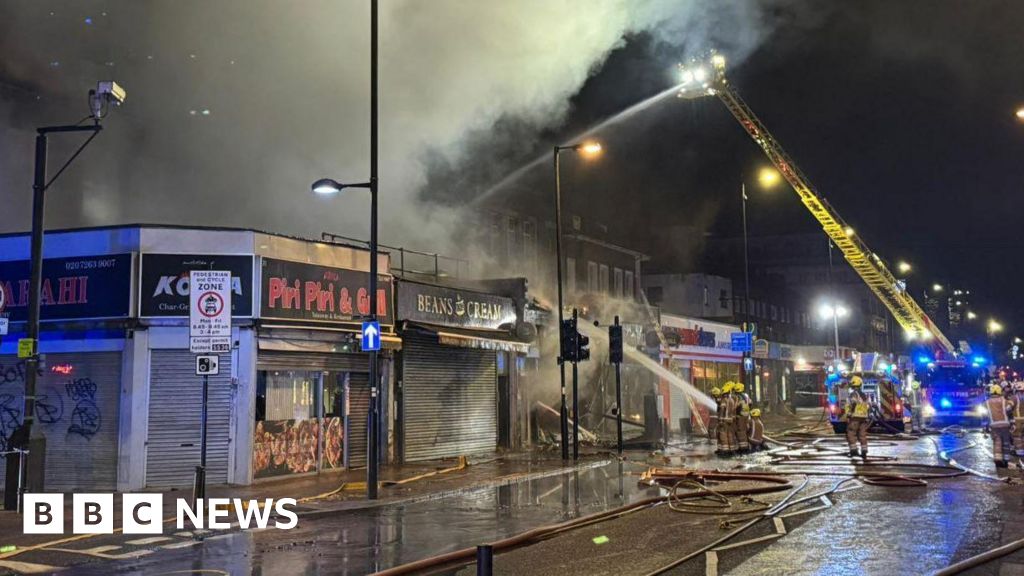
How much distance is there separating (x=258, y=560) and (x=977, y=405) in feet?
92.3

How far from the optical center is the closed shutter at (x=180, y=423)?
1388 cm

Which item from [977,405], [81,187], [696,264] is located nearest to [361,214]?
[81,187]

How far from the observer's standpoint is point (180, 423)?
14062 millimetres

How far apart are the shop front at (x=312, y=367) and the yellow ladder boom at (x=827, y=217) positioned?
46.7ft

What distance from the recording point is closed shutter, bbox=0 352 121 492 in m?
13.9

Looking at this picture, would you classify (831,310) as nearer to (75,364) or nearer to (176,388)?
(176,388)

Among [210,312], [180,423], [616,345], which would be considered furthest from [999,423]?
[180,423]

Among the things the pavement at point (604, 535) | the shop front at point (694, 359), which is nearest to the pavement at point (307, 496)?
the pavement at point (604, 535)

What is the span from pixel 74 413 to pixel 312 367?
13.2 feet

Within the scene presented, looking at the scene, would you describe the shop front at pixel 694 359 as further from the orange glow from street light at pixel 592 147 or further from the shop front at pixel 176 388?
the shop front at pixel 176 388

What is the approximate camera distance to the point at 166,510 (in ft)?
37.7

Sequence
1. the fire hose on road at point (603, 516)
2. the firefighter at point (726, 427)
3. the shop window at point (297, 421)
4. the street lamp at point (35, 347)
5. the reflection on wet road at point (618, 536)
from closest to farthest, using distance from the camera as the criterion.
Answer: the fire hose on road at point (603, 516)
the reflection on wet road at point (618, 536)
the street lamp at point (35, 347)
the shop window at point (297, 421)
the firefighter at point (726, 427)

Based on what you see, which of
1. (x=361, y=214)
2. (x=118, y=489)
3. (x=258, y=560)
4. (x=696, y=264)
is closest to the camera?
(x=258, y=560)

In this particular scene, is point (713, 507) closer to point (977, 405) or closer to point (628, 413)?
point (628, 413)
